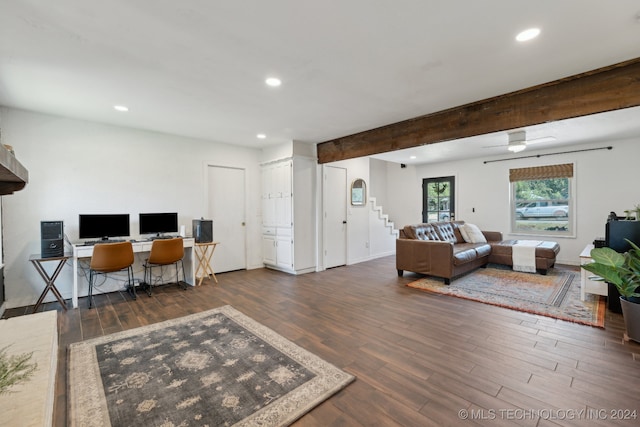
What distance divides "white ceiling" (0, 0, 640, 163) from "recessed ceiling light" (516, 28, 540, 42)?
42 millimetres

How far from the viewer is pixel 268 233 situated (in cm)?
580

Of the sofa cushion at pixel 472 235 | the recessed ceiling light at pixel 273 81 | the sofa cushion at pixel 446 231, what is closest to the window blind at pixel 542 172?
the sofa cushion at pixel 472 235

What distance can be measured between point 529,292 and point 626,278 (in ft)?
4.68

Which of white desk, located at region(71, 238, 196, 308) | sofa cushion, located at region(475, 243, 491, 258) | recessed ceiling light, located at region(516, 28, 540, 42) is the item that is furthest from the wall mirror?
recessed ceiling light, located at region(516, 28, 540, 42)

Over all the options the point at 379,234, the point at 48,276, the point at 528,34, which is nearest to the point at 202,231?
the point at 48,276

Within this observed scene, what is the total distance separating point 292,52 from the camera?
90.5 inches

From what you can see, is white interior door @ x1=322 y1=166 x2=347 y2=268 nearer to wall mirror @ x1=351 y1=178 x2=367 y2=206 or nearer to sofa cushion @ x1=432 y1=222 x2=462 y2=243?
wall mirror @ x1=351 y1=178 x2=367 y2=206

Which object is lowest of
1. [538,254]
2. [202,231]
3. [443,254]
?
[538,254]

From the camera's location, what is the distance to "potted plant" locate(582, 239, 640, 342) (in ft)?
8.22

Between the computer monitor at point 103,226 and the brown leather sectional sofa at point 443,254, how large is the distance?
177 inches

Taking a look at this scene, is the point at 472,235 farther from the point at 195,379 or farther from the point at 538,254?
the point at 195,379

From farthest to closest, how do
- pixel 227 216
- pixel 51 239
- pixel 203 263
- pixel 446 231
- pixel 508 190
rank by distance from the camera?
pixel 508 190
pixel 446 231
pixel 227 216
pixel 203 263
pixel 51 239

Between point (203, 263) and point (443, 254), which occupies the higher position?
point (443, 254)

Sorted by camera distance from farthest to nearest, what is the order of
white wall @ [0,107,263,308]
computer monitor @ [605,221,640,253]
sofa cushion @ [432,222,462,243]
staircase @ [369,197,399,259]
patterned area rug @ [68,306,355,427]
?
staircase @ [369,197,399,259] → sofa cushion @ [432,222,462,243] → white wall @ [0,107,263,308] → computer monitor @ [605,221,640,253] → patterned area rug @ [68,306,355,427]
